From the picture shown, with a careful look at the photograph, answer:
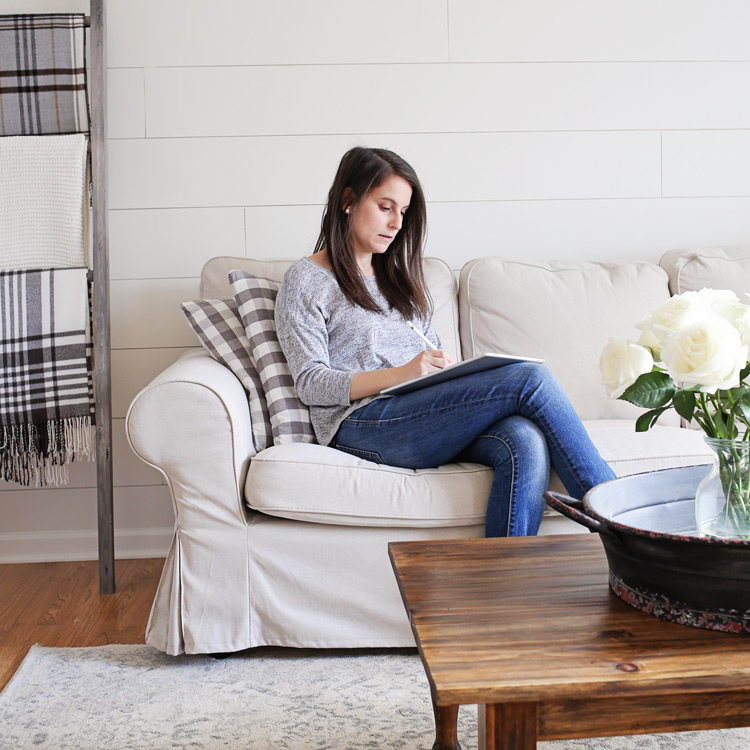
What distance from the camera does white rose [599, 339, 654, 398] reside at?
0.88 m

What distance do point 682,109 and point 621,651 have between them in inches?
88.6

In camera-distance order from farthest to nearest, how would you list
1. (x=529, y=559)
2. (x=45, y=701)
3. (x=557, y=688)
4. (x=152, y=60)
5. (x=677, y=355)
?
(x=152, y=60)
(x=45, y=701)
(x=529, y=559)
(x=677, y=355)
(x=557, y=688)

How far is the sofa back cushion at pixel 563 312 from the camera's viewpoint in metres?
2.21

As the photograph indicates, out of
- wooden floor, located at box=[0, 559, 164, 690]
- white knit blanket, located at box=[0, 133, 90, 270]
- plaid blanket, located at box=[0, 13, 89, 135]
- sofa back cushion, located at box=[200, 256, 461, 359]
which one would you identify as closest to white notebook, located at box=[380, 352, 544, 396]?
sofa back cushion, located at box=[200, 256, 461, 359]

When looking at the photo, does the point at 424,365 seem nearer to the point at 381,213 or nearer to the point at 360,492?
the point at 360,492

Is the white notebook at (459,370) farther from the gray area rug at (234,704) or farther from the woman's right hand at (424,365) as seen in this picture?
the gray area rug at (234,704)

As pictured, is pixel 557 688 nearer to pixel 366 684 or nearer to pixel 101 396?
pixel 366 684

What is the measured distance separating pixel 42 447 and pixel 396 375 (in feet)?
3.55

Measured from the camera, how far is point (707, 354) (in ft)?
2.63

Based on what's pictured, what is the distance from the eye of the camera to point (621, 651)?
0.78 meters

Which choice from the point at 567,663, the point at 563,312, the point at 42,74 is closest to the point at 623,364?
the point at 567,663

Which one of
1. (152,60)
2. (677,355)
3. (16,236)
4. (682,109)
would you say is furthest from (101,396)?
(682,109)

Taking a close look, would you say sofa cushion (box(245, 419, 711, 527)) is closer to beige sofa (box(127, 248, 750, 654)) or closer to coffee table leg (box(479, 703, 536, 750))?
beige sofa (box(127, 248, 750, 654))

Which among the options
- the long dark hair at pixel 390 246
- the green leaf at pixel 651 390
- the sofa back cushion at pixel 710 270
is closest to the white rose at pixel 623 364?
the green leaf at pixel 651 390
